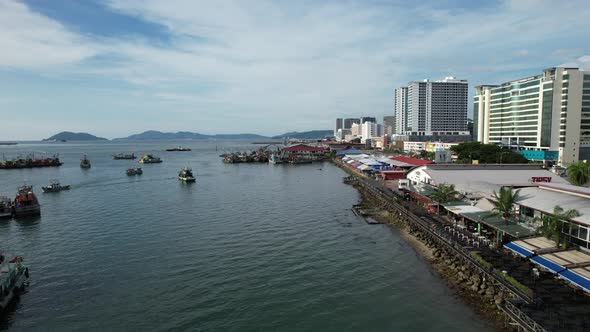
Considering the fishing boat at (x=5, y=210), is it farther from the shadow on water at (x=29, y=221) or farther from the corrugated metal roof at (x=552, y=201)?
the corrugated metal roof at (x=552, y=201)

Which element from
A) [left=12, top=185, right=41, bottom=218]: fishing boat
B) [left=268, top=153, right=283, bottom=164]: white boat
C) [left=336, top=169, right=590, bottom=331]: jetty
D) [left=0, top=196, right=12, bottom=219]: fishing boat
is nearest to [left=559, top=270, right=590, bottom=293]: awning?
[left=336, top=169, right=590, bottom=331]: jetty

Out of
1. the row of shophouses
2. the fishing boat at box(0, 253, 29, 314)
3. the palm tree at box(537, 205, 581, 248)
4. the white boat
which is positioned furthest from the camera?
the white boat

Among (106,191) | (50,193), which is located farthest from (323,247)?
(50,193)

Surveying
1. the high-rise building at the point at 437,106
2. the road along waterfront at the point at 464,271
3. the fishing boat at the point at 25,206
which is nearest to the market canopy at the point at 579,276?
the road along waterfront at the point at 464,271

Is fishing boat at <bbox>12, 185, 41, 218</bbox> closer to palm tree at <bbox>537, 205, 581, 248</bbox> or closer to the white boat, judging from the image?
palm tree at <bbox>537, 205, 581, 248</bbox>

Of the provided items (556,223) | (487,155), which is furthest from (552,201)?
(487,155)

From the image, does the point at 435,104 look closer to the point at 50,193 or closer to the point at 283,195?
the point at 283,195
